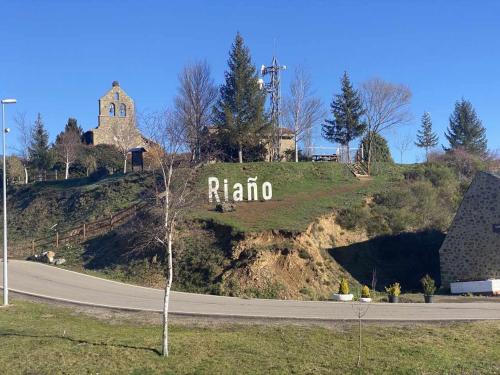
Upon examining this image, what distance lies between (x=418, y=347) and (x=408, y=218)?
81.6ft

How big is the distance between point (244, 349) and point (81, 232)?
2895 cm

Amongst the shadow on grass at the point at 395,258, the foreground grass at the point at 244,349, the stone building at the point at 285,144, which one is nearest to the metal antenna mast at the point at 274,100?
the stone building at the point at 285,144

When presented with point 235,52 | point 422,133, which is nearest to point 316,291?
point 235,52

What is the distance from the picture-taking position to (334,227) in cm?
3841

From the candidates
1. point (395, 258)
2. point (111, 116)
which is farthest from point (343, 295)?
point (111, 116)

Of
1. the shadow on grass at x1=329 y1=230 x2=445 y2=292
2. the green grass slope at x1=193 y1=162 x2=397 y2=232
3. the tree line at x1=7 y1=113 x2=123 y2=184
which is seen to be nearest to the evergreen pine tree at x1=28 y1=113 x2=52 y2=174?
the tree line at x1=7 y1=113 x2=123 y2=184

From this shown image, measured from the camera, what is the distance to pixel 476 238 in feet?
104

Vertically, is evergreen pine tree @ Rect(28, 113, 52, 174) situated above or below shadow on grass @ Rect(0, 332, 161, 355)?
above

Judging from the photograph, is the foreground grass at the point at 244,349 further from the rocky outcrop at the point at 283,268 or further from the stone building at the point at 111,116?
the stone building at the point at 111,116

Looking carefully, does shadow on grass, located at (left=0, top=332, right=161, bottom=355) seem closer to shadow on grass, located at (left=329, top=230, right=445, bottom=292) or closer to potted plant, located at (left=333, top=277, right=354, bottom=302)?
potted plant, located at (left=333, top=277, right=354, bottom=302)

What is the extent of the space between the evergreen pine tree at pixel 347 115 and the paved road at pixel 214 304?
3378 centimetres

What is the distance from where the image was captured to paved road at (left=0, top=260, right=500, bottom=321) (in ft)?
66.6

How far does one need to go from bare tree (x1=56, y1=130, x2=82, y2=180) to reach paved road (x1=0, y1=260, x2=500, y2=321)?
A: 115 feet

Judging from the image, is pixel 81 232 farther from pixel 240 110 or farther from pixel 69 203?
pixel 240 110
